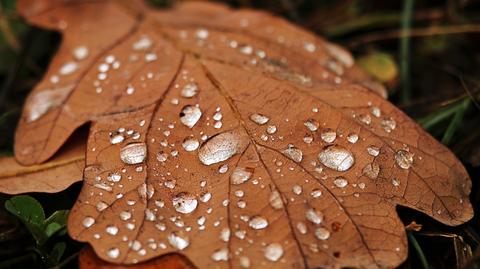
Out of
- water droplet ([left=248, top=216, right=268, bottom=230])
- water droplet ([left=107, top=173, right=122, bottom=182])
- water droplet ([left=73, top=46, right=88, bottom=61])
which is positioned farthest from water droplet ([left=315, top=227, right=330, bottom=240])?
water droplet ([left=73, top=46, right=88, bottom=61])

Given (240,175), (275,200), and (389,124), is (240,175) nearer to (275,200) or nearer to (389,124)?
(275,200)

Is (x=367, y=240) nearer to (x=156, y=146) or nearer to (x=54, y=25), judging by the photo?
(x=156, y=146)

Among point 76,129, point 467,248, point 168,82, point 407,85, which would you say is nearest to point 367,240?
point 467,248

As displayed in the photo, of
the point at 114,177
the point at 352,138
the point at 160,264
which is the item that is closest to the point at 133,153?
the point at 114,177

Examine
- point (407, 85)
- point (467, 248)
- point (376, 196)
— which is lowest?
point (407, 85)

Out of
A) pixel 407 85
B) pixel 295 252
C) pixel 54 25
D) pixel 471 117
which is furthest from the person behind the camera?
pixel 407 85
